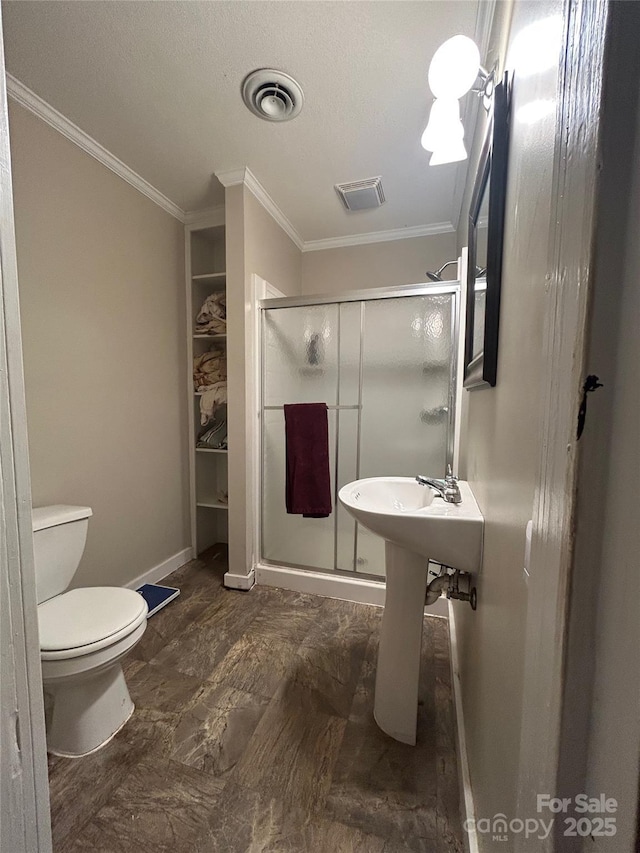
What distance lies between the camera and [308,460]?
2.03 metres

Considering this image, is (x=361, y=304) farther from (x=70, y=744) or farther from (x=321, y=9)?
(x=70, y=744)

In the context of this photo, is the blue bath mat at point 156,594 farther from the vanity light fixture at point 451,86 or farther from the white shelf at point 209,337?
the vanity light fixture at point 451,86

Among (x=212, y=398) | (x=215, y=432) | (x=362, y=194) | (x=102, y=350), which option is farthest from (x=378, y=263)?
(x=102, y=350)

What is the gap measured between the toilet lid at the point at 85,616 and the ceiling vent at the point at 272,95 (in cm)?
210

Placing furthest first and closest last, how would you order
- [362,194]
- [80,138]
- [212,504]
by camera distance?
[212,504], [362,194], [80,138]

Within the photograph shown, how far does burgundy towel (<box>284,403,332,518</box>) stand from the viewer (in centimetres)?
202

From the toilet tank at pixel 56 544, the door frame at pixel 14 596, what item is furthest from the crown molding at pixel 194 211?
the toilet tank at pixel 56 544

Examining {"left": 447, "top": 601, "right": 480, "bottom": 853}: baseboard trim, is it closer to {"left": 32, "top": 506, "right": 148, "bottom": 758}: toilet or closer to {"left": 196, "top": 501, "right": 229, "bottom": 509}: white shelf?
{"left": 32, "top": 506, "right": 148, "bottom": 758}: toilet

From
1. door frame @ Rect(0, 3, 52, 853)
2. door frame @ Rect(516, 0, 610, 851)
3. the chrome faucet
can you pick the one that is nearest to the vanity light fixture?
door frame @ Rect(516, 0, 610, 851)

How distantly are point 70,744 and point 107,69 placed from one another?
2463mm

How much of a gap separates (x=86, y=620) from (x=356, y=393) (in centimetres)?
161

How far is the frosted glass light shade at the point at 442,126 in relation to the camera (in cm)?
109

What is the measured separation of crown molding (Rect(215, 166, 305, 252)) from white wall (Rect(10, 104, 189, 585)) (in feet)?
1.73

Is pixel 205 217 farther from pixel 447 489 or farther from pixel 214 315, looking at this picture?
pixel 447 489
